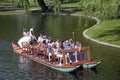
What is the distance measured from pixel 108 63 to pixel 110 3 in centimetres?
1007

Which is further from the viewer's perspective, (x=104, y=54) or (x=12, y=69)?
(x=104, y=54)

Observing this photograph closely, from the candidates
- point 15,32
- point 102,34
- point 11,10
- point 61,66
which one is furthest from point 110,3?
point 11,10

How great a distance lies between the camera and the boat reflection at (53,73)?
33.8 m

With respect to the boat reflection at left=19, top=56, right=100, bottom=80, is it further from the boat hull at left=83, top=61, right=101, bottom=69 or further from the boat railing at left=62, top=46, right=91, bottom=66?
the boat railing at left=62, top=46, right=91, bottom=66

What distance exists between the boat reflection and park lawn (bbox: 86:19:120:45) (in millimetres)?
13052

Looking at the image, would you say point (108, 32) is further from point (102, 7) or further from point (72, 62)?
point (72, 62)

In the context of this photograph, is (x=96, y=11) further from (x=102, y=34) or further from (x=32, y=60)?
(x=32, y=60)

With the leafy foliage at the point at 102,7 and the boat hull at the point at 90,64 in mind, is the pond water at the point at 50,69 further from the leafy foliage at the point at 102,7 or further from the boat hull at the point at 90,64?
the leafy foliage at the point at 102,7

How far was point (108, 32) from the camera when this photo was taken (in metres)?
54.9

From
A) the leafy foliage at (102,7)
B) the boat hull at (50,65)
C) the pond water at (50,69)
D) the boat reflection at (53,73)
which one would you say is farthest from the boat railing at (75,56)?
the leafy foliage at (102,7)

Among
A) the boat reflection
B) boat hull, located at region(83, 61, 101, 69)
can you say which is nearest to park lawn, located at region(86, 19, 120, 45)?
boat hull, located at region(83, 61, 101, 69)

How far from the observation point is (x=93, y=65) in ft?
119

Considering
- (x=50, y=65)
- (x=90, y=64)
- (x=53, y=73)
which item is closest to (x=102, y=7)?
(x=90, y=64)

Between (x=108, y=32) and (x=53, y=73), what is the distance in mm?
21409
